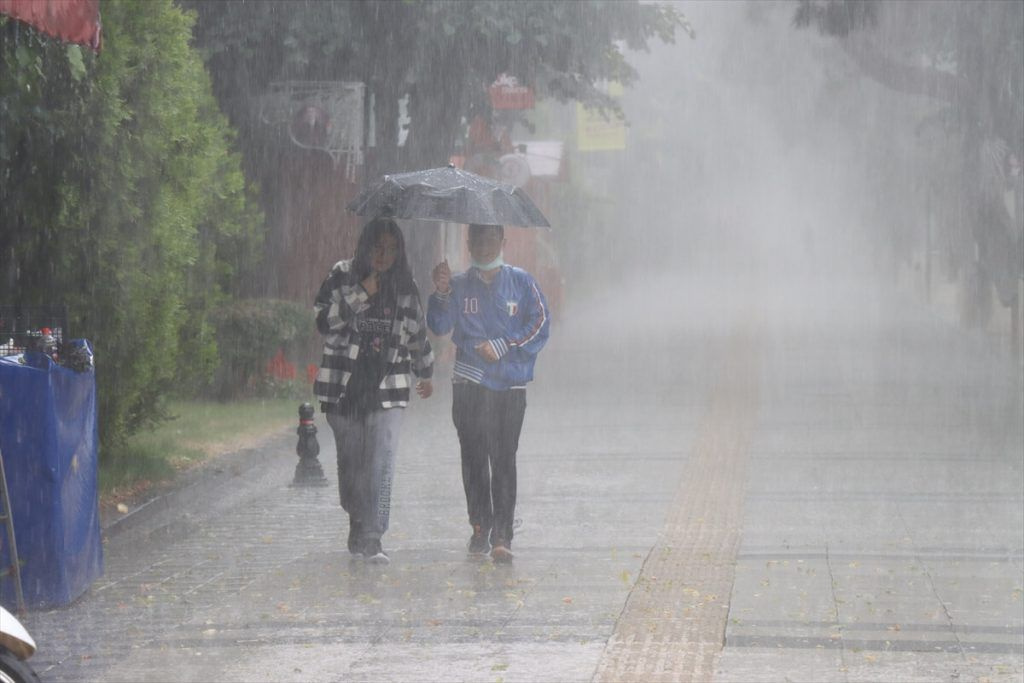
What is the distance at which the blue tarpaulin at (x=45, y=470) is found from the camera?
707 cm

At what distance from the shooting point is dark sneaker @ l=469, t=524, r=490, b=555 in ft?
28.9

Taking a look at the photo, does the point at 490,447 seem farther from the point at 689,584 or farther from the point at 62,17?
the point at 62,17

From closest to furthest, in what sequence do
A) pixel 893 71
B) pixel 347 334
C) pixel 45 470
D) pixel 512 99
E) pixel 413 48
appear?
1. pixel 45 470
2. pixel 347 334
3. pixel 413 48
4. pixel 512 99
5. pixel 893 71

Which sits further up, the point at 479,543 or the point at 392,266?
the point at 392,266

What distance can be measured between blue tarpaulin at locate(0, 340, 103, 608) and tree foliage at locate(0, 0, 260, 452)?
2.34m

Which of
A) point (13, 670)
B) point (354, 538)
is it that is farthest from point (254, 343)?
point (13, 670)

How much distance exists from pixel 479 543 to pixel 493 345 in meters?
1.10

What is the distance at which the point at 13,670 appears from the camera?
4.93m

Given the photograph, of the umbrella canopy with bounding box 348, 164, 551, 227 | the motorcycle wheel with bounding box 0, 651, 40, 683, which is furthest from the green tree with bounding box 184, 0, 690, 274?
the motorcycle wheel with bounding box 0, 651, 40, 683

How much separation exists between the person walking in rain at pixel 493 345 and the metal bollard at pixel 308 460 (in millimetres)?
3141

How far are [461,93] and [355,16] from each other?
71.1 inches

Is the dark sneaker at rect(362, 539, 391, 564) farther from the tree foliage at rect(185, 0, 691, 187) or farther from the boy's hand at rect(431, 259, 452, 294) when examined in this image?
the tree foliage at rect(185, 0, 691, 187)

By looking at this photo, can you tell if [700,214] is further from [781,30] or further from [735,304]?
[781,30]

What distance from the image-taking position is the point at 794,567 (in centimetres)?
842
